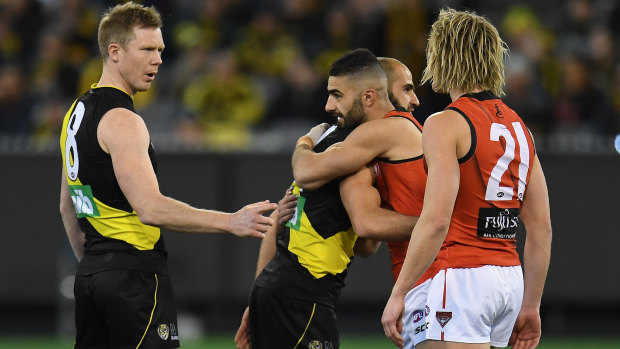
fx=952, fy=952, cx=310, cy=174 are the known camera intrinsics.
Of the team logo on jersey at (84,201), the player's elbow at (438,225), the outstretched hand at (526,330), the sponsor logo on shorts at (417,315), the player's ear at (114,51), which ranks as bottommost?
the outstretched hand at (526,330)

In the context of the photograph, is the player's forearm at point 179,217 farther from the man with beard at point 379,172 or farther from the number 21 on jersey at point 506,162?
the number 21 on jersey at point 506,162

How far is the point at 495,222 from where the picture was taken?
4770mm

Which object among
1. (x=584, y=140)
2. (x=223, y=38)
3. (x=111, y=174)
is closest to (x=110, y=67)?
(x=111, y=174)

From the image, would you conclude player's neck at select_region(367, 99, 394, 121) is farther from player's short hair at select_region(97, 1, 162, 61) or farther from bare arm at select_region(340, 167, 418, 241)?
player's short hair at select_region(97, 1, 162, 61)

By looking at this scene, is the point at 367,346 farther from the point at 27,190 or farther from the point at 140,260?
the point at 140,260

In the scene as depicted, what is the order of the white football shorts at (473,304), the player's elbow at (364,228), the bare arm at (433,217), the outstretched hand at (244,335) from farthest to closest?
the outstretched hand at (244,335) < the player's elbow at (364,228) < the white football shorts at (473,304) < the bare arm at (433,217)

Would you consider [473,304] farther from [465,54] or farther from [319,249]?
[465,54]

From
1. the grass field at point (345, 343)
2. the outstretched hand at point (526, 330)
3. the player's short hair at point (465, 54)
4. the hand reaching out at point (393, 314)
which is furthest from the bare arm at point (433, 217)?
the grass field at point (345, 343)

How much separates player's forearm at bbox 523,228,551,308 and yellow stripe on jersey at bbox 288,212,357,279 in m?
1.06

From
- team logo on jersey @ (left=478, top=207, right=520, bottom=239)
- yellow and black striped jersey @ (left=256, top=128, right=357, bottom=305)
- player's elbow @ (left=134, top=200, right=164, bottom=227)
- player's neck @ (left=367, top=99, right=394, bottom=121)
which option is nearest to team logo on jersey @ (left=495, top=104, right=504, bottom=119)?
team logo on jersey @ (left=478, top=207, right=520, bottom=239)

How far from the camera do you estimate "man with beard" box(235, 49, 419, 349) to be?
214 inches

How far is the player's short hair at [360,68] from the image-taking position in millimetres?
5453

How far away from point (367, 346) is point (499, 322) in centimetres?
559

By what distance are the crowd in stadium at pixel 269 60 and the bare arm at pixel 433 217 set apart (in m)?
6.18
